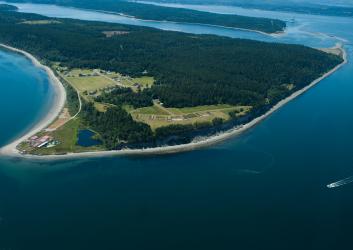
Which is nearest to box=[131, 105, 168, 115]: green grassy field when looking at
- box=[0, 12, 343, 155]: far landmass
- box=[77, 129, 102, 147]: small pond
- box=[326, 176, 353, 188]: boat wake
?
box=[0, 12, 343, 155]: far landmass

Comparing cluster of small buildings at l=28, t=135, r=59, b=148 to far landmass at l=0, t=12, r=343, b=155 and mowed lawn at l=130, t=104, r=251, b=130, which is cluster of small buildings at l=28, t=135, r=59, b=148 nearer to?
far landmass at l=0, t=12, r=343, b=155

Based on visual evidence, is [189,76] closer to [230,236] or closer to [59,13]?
[230,236]

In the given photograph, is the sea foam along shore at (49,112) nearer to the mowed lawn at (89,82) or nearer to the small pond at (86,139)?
the mowed lawn at (89,82)

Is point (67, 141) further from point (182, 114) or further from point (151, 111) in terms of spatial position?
point (182, 114)

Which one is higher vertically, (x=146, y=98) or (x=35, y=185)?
(x=146, y=98)

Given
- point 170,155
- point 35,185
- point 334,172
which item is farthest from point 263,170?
point 35,185

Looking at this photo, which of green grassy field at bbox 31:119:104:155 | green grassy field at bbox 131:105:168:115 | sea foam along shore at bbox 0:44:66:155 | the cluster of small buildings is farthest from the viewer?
green grassy field at bbox 131:105:168:115
